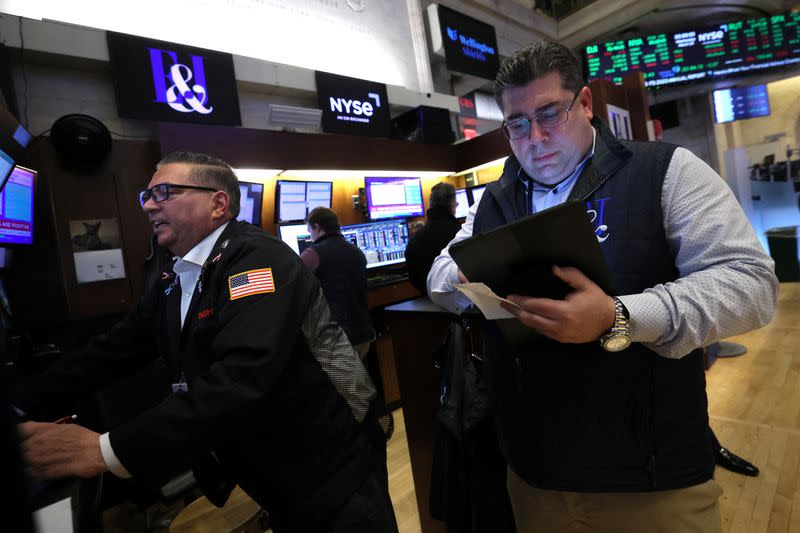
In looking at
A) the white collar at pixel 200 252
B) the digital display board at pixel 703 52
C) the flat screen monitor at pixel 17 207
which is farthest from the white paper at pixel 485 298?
the digital display board at pixel 703 52

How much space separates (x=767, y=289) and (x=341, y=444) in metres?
1.03

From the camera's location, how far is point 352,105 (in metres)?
4.52

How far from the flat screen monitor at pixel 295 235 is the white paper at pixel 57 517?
314cm

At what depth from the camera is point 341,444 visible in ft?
3.75

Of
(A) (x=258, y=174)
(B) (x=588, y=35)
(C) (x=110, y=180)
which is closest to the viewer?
(C) (x=110, y=180)

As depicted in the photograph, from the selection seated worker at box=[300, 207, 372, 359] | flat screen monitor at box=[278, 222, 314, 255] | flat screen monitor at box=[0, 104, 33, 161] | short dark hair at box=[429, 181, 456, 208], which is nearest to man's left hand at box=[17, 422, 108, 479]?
flat screen monitor at box=[0, 104, 33, 161]

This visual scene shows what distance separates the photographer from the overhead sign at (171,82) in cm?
315

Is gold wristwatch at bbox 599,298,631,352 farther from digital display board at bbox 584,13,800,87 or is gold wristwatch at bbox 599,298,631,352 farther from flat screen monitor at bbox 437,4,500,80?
digital display board at bbox 584,13,800,87

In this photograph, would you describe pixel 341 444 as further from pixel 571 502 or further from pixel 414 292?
pixel 414 292

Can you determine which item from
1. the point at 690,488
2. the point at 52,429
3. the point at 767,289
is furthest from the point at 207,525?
the point at 767,289

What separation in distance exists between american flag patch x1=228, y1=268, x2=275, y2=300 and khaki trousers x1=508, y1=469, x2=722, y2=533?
850 millimetres

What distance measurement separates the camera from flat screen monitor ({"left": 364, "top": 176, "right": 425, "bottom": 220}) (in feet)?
14.8

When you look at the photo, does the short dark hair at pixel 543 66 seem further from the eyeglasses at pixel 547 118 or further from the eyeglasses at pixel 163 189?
the eyeglasses at pixel 163 189

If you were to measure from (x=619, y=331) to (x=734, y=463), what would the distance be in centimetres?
213
